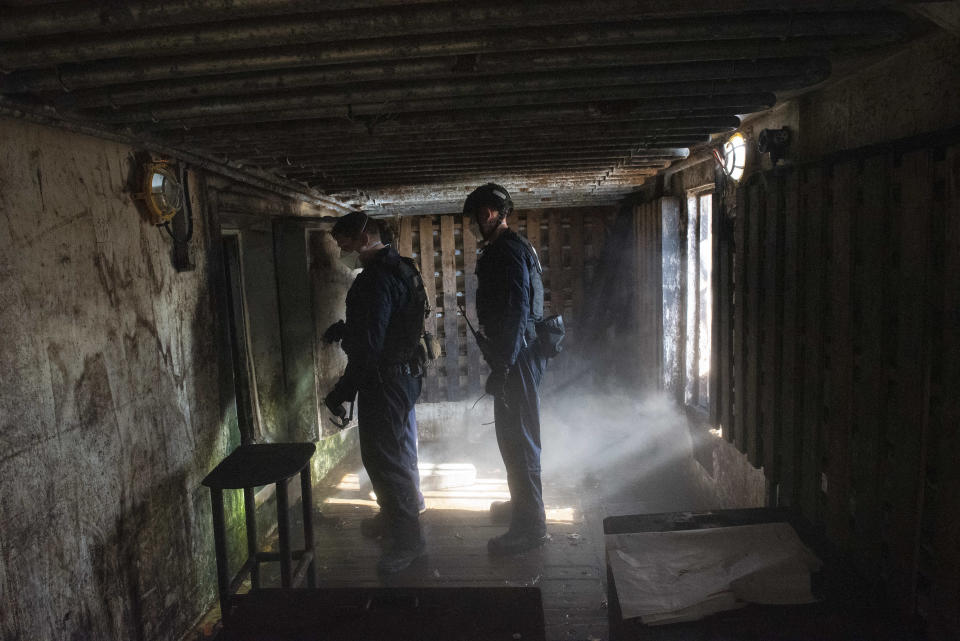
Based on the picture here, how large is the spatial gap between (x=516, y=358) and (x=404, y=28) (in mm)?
A: 2591

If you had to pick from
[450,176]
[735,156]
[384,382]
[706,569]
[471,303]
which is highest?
[450,176]

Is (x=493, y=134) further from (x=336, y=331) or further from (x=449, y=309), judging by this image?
(x=449, y=309)

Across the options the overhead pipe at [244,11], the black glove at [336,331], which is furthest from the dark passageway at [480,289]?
the black glove at [336,331]

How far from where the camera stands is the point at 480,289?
13.7 feet

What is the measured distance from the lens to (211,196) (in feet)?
13.8

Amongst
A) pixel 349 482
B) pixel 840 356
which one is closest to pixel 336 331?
pixel 349 482

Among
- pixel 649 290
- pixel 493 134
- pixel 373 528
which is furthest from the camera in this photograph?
pixel 649 290

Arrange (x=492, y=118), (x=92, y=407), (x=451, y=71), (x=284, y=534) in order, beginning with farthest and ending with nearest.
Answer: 1. (x=284, y=534)
2. (x=492, y=118)
3. (x=92, y=407)
4. (x=451, y=71)

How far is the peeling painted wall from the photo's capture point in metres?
2.43

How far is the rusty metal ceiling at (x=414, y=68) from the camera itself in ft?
6.25

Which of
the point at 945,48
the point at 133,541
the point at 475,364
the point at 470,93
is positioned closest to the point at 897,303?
the point at 945,48

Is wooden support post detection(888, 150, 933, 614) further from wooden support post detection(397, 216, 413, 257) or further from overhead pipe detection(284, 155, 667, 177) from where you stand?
wooden support post detection(397, 216, 413, 257)

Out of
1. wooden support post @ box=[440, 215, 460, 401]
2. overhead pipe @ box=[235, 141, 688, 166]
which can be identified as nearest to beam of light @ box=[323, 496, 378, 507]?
wooden support post @ box=[440, 215, 460, 401]

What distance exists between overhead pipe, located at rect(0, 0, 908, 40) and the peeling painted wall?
2.88ft
